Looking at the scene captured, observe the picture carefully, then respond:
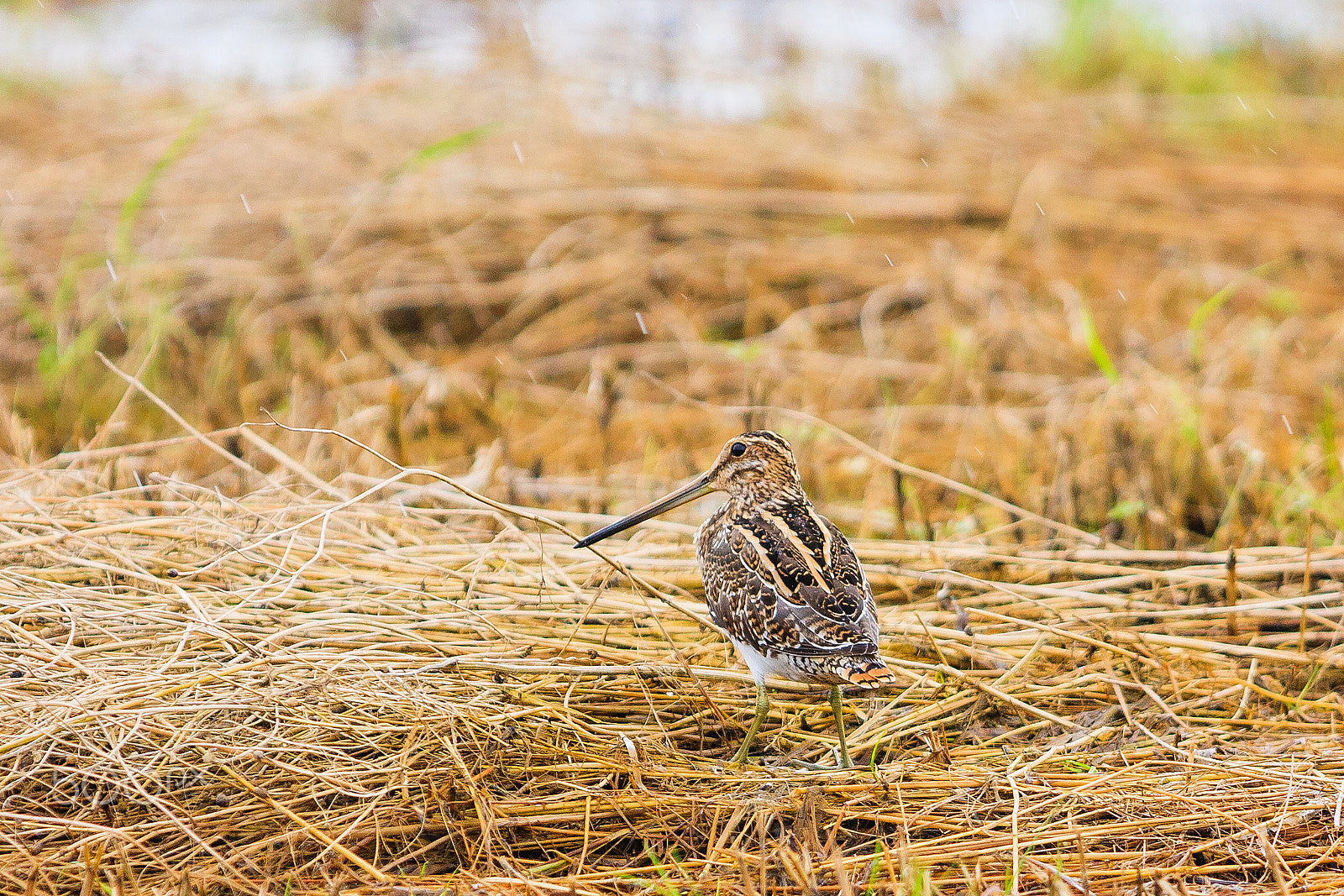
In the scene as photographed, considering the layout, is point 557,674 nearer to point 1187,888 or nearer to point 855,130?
point 1187,888

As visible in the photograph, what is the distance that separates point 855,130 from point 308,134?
3819 millimetres

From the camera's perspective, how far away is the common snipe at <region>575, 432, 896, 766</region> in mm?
2598

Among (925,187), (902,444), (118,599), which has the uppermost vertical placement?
(925,187)

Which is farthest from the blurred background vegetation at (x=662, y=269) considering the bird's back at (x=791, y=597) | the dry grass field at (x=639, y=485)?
the bird's back at (x=791, y=597)

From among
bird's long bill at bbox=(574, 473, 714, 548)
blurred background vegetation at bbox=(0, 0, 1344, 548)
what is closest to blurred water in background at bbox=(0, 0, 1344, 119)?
blurred background vegetation at bbox=(0, 0, 1344, 548)

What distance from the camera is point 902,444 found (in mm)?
5266

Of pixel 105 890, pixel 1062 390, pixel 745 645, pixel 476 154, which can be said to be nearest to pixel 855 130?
pixel 476 154

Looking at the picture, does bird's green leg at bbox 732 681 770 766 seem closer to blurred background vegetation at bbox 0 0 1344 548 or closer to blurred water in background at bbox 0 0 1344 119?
blurred background vegetation at bbox 0 0 1344 548

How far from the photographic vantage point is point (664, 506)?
3135mm

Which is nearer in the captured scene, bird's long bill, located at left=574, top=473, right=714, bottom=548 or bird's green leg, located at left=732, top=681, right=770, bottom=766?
bird's green leg, located at left=732, top=681, right=770, bottom=766

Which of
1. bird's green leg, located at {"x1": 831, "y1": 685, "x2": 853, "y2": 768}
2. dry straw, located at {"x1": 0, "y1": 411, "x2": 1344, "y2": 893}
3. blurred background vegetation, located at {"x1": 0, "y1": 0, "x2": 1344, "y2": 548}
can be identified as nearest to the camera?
dry straw, located at {"x1": 0, "y1": 411, "x2": 1344, "y2": 893}

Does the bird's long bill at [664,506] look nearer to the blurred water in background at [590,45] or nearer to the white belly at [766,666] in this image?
the white belly at [766,666]

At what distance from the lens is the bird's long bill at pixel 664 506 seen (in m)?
3.01

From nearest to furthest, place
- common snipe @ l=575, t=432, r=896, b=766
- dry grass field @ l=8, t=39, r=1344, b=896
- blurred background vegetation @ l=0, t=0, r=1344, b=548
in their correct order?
dry grass field @ l=8, t=39, r=1344, b=896 → common snipe @ l=575, t=432, r=896, b=766 → blurred background vegetation @ l=0, t=0, r=1344, b=548
